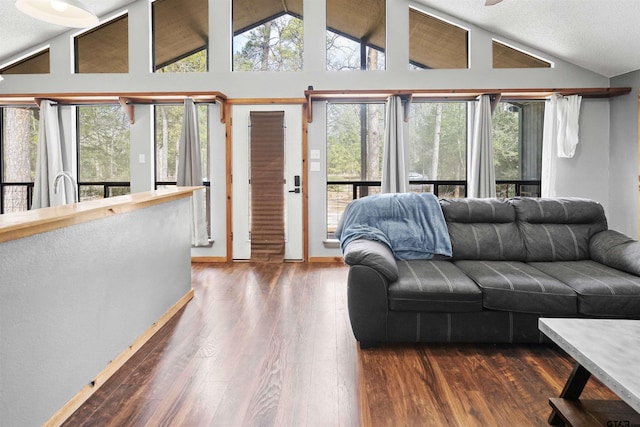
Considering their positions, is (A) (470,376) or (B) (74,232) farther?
(A) (470,376)

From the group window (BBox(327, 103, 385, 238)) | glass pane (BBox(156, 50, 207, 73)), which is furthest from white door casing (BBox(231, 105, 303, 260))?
glass pane (BBox(156, 50, 207, 73))

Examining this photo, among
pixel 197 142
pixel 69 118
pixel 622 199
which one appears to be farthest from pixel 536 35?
pixel 69 118

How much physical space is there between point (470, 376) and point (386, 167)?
11.2 feet

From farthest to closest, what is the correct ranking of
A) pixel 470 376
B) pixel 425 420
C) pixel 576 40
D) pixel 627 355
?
pixel 576 40 < pixel 470 376 < pixel 425 420 < pixel 627 355

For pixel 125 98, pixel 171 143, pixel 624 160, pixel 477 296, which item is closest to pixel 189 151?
pixel 171 143

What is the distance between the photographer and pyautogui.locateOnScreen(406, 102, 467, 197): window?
576cm

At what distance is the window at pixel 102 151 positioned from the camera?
5.86 meters

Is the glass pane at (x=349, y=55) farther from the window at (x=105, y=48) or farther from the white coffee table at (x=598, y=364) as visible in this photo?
the white coffee table at (x=598, y=364)

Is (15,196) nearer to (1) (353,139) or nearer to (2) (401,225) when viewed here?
(1) (353,139)

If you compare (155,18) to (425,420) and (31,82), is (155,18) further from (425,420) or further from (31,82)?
(425,420)

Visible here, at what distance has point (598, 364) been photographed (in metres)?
1.62

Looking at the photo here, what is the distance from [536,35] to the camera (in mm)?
5219

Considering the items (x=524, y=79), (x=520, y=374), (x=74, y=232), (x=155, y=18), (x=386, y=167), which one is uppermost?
(x=155, y=18)

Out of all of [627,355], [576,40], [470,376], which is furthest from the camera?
[576,40]
